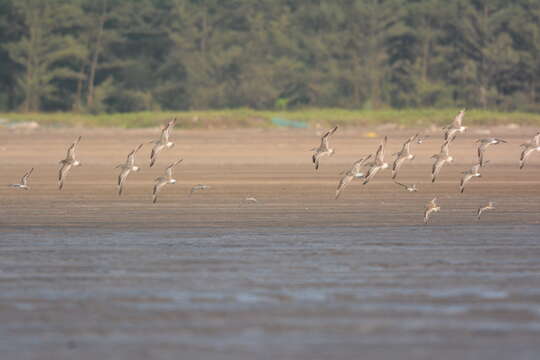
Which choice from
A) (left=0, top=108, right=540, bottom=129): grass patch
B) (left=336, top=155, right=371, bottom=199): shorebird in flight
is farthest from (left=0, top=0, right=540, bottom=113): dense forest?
(left=336, top=155, right=371, bottom=199): shorebird in flight

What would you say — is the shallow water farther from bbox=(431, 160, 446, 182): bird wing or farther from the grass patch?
the grass patch

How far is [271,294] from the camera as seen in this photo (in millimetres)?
11023

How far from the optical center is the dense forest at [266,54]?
188ft

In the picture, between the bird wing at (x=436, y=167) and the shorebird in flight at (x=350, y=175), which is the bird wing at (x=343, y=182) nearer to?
the shorebird in flight at (x=350, y=175)

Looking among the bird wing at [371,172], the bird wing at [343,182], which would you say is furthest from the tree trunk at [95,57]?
the bird wing at [343,182]

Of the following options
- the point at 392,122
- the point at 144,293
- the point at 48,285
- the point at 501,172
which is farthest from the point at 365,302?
the point at 392,122

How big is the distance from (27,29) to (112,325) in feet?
162

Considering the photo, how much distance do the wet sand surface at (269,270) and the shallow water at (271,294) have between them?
0.08 ft

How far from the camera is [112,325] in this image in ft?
31.8

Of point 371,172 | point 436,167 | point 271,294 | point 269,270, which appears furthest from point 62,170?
point 271,294

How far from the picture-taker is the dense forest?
5716 cm

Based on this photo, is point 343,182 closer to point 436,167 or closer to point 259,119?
point 436,167

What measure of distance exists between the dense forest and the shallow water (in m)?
42.7

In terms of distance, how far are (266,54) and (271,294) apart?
50.9 meters
